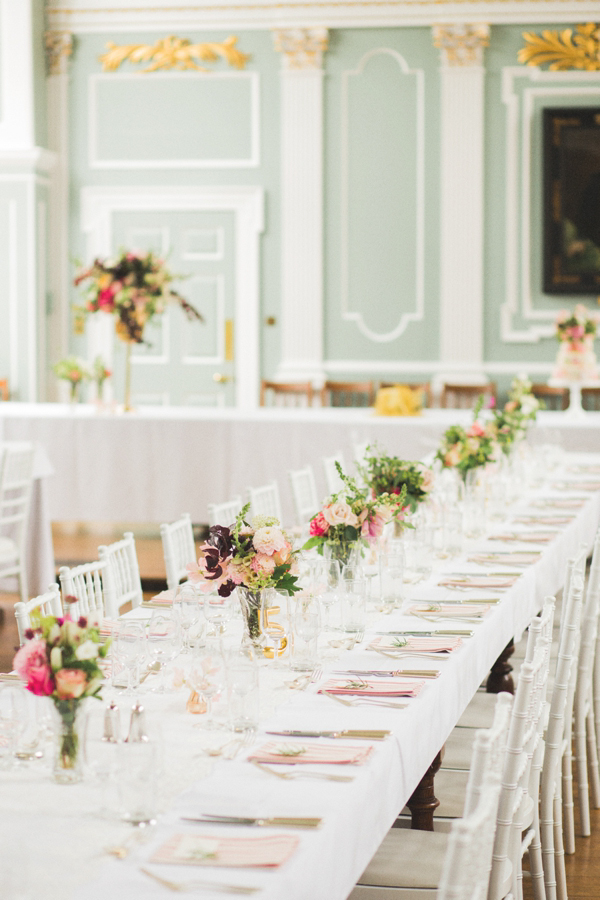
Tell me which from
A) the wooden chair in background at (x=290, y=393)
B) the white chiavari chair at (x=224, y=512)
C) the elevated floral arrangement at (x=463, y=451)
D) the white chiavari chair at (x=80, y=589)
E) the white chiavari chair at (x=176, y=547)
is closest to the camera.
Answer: the white chiavari chair at (x=80, y=589)

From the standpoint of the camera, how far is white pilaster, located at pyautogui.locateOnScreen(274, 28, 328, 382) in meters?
9.60

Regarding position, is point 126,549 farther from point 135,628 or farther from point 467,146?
point 467,146

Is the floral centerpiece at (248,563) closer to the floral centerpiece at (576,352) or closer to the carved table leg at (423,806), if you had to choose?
the carved table leg at (423,806)

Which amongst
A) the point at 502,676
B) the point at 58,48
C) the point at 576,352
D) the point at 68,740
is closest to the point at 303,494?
the point at 502,676

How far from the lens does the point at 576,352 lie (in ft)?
24.8

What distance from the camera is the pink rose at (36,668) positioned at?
1.83m

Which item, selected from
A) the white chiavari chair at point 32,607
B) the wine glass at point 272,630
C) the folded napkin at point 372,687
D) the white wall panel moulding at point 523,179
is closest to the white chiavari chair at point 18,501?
the white chiavari chair at point 32,607

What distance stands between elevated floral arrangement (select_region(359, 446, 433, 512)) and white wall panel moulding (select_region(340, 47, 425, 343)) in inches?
232

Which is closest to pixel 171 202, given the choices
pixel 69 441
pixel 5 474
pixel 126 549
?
pixel 69 441

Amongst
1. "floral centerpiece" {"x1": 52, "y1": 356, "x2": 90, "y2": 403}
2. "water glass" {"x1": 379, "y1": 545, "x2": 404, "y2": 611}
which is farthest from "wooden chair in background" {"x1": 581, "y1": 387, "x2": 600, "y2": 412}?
"water glass" {"x1": 379, "y1": 545, "x2": 404, "y2": 611}

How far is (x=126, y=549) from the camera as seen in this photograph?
136 inches

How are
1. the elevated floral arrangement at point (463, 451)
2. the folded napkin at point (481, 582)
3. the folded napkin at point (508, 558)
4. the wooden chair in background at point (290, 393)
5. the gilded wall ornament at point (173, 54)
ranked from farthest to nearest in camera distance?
the gilded wall ornament at point (173, 54), the wooden chair in background at point (290, 393), the elevated floral arrangement at point (463, 451), the folded napkin at point (508, 558), the folded napkin at point (481, 582)

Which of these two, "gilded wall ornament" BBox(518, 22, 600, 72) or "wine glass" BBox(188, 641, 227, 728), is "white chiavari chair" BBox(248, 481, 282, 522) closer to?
"wine glass" BBox(188, 641, 227, 728)

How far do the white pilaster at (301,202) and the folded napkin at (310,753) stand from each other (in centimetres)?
783
